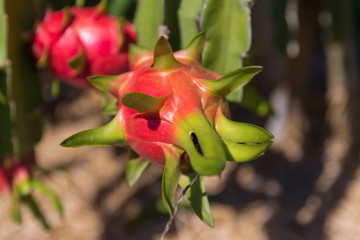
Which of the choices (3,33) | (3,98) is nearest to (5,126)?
(3,98)

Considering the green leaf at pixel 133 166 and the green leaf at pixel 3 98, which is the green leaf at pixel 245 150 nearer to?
the green leaf at pixel 133 166

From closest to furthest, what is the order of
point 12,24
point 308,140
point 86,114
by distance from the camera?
point 12,24
point 308,140
point 86,114

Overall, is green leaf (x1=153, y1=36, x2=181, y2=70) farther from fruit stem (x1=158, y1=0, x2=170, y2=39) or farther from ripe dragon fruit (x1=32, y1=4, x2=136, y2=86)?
ripe dragon fruit (x1=32, y1=4, x2=136, y2=86)

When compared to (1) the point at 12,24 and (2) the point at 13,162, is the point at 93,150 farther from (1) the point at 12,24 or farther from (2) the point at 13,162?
(1) the point at 12,24

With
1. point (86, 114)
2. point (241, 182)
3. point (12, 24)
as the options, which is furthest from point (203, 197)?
point (86, 114)

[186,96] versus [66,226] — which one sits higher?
[186,96]

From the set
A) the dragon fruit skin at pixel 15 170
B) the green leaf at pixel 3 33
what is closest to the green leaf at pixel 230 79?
the green leaf at pixel 3 33
